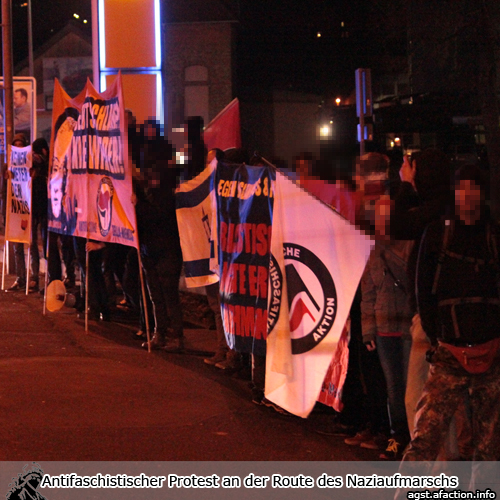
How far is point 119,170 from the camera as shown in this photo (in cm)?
895

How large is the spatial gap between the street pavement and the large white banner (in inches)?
14.7

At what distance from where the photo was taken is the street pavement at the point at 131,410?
5613 mm

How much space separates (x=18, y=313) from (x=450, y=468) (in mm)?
7476

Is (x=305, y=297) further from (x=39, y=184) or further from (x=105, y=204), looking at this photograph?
(x=39, y=184)

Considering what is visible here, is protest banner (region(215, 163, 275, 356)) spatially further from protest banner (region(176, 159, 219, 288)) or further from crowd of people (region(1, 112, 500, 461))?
protest banner (region(176, 159, 219, 288))

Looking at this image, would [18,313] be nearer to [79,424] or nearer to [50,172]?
[50,172]

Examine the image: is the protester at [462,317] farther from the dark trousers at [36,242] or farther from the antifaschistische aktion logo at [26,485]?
the dark trousers at [36,242]

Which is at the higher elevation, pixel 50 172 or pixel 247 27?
pixel 247 27

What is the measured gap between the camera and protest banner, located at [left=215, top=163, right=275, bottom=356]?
6703mm

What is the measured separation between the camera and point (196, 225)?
27.2ft

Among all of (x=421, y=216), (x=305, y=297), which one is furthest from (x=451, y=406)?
(x=305, y=297)

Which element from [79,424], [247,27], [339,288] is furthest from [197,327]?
[247,27]

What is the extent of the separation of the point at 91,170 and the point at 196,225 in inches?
82.1

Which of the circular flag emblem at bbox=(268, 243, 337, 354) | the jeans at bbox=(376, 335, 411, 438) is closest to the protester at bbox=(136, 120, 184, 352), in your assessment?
the circular flag emblem at bbox=(268, 243, 337, 354)
